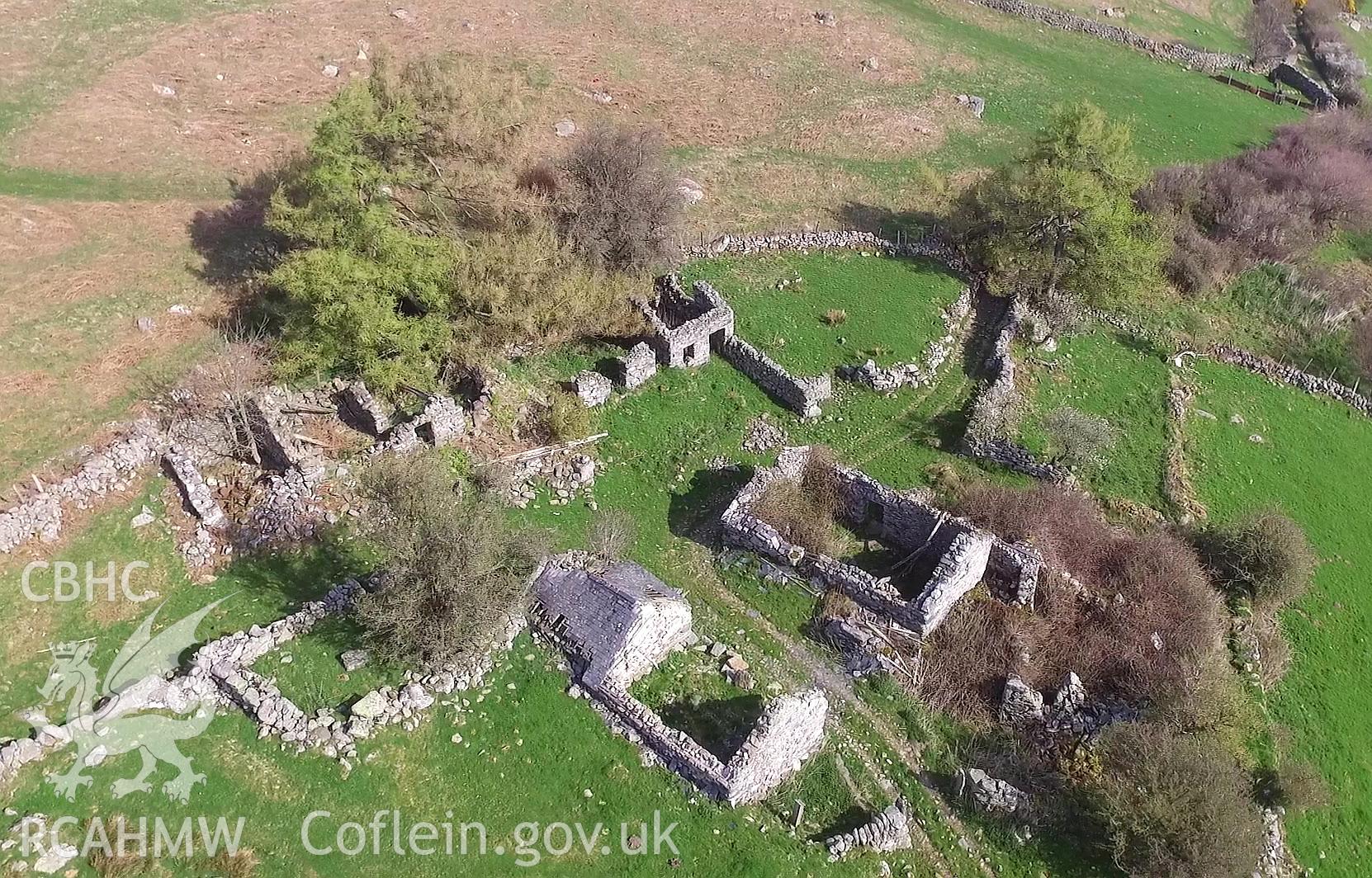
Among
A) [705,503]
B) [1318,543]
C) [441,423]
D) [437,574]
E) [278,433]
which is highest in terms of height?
[1318,543]

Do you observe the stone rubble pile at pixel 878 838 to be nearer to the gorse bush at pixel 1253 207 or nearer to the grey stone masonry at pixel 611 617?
the grey stone masonry at pixel 611 617

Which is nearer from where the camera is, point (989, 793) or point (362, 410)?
point (989, 793)

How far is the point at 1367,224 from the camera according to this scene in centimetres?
4669

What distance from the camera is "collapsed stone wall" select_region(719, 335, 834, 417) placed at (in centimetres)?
2970

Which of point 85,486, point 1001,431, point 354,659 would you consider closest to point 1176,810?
point 1001,431

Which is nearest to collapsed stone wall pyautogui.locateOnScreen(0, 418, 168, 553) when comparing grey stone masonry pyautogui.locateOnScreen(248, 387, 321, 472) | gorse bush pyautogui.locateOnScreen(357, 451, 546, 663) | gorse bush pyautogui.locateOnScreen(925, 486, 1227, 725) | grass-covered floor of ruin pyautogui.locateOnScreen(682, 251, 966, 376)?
grey stone masonry pyautogui.locateOnScreen(248, 387, 321, 472)

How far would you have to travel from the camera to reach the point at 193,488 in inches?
962

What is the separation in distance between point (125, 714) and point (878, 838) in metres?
18.0

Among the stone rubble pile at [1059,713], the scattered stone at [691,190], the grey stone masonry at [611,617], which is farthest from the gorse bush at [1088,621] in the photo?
the scattered stone at [691,190]

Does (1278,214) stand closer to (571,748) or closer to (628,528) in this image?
Result: (628,528)

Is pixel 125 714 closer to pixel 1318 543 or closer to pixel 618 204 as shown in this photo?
pixel 618 204

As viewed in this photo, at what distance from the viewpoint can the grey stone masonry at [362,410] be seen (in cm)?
2758

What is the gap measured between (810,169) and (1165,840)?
3571 centimetres

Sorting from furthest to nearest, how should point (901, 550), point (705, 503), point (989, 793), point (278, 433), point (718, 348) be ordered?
point (718, 348) → point (705, 503) → point (278, 433) → point (901, 550) → point (989, 793)
